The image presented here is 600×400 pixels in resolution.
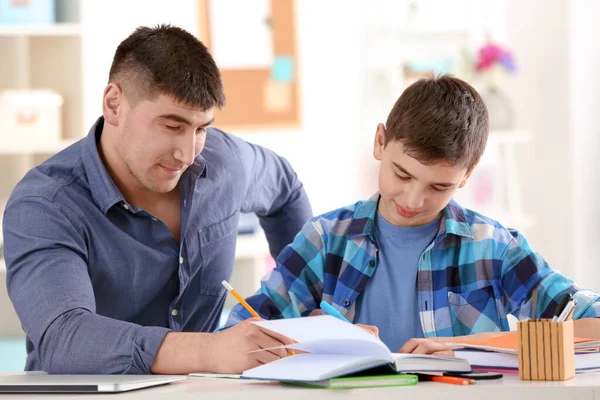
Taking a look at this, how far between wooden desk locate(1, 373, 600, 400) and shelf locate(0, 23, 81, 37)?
3.08 meters

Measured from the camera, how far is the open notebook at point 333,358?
3.59 feet

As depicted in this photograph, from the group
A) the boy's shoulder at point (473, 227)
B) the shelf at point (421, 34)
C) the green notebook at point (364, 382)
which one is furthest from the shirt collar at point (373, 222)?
the shelf at point (421, 34)

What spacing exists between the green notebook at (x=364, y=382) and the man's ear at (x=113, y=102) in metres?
0.82

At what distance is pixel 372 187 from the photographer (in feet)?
15.1

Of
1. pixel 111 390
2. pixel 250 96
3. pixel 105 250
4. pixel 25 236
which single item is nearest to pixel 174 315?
pixel 105 250

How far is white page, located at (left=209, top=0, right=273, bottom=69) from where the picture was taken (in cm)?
452

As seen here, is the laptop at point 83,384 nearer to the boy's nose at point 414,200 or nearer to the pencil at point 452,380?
the pencil at point 452,380

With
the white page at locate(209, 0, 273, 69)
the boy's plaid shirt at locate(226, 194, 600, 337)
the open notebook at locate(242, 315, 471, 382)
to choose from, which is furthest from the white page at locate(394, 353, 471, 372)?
the white page at locate(209, 0, 273, 69)

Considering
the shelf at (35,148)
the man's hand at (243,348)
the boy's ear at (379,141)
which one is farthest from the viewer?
the shelf at (35,148)

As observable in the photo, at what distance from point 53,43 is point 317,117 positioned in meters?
1.37

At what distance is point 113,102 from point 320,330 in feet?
2.61

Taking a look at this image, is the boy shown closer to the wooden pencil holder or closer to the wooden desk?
the wooden pencil holder

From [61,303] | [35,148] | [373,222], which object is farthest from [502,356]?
[35,148]

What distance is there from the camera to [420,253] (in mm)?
1652
